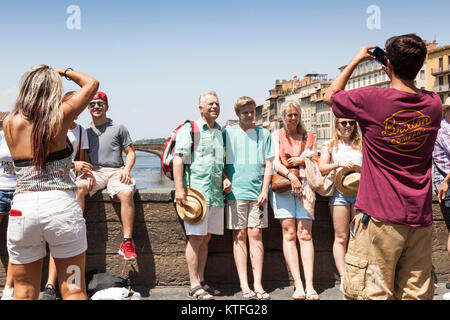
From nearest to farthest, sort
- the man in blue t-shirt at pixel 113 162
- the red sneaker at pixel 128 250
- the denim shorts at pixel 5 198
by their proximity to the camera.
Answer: the denim shorts at pixel 5 198 → the red sneaker at pixel 128 250 → the man in blue t-shirt at pixel 113 162

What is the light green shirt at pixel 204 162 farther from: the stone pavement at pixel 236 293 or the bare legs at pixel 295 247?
the stone pavement at pixel 236 293

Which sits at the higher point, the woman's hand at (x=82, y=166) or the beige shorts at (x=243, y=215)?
the woman's hand at (x=82, y=166)

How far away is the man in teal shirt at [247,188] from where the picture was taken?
446cm

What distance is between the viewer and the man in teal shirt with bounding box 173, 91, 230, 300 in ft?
14.1

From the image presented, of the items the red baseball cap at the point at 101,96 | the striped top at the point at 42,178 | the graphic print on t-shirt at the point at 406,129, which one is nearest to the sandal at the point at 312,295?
the graphic print on t-shirt at the point at 406,129

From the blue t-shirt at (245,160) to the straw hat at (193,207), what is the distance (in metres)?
0.34

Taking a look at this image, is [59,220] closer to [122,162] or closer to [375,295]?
[375,295]

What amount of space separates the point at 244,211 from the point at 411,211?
2.12 meters

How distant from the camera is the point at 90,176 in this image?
176 inches

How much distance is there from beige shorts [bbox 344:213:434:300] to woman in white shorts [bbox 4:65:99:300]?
1.55 metres

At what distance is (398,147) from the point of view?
99.3 inches

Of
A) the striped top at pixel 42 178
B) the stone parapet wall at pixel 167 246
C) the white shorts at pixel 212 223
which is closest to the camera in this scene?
the striped top at pixel 42 178

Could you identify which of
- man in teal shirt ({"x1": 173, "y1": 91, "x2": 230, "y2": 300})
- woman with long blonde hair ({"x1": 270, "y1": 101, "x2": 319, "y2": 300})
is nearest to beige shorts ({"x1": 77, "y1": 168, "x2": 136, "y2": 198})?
man in teal shirt ({"x1": 173, "y1": 91, "x2": 230, "y2": 300})
